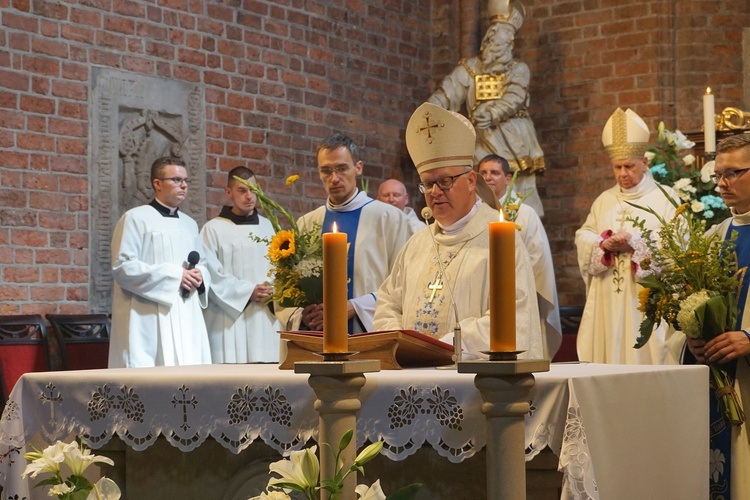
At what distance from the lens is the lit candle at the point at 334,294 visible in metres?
2.28

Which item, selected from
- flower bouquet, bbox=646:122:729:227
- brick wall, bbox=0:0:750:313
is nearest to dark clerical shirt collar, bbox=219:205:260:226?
brick wall, bbox=0:0:750:313

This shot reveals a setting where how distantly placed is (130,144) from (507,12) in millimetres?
3402

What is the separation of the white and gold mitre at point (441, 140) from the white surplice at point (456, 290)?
226mm

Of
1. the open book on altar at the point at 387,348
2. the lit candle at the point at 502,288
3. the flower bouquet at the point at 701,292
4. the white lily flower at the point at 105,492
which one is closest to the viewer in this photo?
the white lily flower at the point at 105,492

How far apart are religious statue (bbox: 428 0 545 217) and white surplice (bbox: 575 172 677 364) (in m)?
2.20

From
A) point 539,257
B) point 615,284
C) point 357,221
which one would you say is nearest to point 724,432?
point 357,221

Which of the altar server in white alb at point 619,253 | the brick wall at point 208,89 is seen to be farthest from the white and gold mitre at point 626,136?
the brick wall at point 208,89

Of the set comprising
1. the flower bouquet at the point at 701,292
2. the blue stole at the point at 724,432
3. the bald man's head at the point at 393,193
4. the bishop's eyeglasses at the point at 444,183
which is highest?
the bald man's head at the point at 393,193

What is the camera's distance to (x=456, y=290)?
386cm

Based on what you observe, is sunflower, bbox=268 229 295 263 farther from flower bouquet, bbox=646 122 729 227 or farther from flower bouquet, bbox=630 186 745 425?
flower bouquet, bbox=646 122 729 227

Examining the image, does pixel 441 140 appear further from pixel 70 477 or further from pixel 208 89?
pixel 208 89

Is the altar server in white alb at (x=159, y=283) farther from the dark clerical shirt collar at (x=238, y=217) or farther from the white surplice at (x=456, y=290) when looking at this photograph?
the white surplice at (x=456, y=290)

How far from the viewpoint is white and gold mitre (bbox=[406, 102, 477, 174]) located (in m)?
3.92

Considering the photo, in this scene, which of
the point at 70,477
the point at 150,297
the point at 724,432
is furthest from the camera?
the point at 150,297
